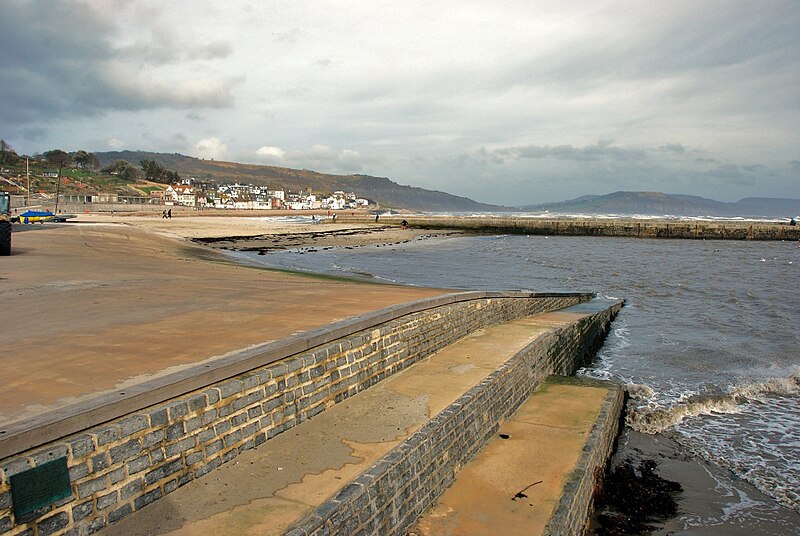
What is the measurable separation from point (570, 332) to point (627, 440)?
339cm

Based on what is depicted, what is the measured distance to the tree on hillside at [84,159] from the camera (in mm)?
150625

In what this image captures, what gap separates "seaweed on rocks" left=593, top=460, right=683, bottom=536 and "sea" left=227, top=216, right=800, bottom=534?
17.1 inches

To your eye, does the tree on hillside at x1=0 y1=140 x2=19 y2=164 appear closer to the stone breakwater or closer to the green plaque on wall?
the stone breakwater

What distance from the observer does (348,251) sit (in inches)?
1592

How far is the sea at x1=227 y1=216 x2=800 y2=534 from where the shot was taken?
865 cm

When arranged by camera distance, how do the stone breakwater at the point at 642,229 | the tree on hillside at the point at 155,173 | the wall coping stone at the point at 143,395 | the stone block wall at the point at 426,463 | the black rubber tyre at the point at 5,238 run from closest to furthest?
the wall coping stone at the point at 143,395
the stone block wall at the point at 426,463
the black rubber tyre at the point at 5,238
the stone breakwater at the point at 642,229
the tree on hillside at the point at 155,173

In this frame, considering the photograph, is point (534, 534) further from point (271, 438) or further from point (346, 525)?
point (271, 438)

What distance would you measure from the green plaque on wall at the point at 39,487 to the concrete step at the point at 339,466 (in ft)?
1.73

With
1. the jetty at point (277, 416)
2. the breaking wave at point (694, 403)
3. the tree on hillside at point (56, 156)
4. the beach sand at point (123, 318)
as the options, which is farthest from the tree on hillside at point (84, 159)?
the breaking wave at point (694, 403)

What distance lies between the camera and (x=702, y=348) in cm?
1530

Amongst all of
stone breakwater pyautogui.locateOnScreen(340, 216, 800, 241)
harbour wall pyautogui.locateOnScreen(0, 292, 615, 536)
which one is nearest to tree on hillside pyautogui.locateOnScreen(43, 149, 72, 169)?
stone breakwater pyautogui.locateOnScreen(340, 216, 800, 241)

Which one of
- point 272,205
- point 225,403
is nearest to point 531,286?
point 225,403

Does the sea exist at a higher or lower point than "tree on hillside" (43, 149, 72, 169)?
lower

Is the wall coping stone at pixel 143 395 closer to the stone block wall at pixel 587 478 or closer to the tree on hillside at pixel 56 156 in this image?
the stone block wall at pixel 587 478
